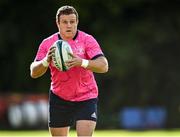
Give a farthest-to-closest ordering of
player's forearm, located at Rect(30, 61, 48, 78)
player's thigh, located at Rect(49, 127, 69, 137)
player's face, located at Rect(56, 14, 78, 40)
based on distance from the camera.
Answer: player's thigh, located at Rect(49, 127, 69, 137)
player's forearm, located at Rect(30, 61, 48, 78)
player's face, located at Rect(56, 14, 78, 40)

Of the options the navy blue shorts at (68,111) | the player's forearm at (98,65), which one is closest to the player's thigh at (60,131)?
the navy blue shorts at (68,111)

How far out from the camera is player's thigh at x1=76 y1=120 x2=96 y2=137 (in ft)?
30.1

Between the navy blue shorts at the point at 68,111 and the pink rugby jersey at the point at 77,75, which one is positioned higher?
the pink rugby jersey at the point at 77,75

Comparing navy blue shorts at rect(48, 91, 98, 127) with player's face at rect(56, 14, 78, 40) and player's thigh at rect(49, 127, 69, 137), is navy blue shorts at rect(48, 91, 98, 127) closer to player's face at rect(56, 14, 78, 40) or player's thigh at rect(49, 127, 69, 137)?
player's thigh at rect(49, 127, 69, 137)

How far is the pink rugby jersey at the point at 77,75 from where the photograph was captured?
9336 mm

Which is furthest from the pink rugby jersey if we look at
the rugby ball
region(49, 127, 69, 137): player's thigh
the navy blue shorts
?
region(49, 127, 69, 137): player's thigh

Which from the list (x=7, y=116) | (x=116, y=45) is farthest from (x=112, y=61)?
(x=7, y=116)

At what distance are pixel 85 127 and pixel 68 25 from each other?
47.4 inches

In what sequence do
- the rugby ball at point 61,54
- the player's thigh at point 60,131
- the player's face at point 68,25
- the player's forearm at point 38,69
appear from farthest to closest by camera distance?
the player's thigh at point 60,131
the player's forearm at point 38,69
the player's face at point 68,25
the rugby ball at point 61,54

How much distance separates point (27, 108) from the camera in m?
26.5

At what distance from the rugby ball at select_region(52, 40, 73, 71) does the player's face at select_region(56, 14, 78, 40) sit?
222mm

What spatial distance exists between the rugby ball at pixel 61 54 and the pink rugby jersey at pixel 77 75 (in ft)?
0.84

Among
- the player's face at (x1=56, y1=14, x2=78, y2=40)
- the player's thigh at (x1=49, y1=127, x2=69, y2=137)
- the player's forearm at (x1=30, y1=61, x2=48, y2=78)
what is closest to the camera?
the player's face at (x1=56, y1=14, x2=78, y2=40)

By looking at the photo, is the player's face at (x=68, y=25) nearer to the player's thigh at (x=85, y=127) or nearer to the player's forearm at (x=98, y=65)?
the player's forearm at (x=98, y=65)
